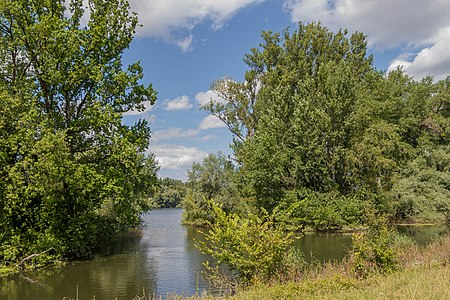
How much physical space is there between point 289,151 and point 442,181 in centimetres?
1625

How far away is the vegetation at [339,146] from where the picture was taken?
37562 mm

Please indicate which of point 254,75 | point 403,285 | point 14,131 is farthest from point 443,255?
point 254,75

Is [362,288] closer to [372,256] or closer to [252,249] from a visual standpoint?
[372,256]

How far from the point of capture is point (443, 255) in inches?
562

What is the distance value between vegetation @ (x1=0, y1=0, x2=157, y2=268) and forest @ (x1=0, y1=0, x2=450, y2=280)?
9cm

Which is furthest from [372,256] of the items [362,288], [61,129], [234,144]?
[234,144]

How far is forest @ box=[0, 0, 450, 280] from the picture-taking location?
68.2ft

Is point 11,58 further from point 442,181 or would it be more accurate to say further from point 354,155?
point 442,181

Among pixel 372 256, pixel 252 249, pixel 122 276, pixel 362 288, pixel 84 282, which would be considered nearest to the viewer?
pixel 362 288

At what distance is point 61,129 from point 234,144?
85.3 feet

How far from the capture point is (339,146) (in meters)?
38.2

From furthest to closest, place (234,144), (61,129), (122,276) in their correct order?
(234,144) < (61,129) < (122,276)

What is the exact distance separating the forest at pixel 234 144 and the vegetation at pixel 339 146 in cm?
15

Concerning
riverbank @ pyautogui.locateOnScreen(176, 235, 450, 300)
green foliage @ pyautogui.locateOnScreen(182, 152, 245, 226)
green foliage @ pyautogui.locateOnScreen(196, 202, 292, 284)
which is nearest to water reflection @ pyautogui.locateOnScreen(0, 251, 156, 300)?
green foliage @ pyautogui.locateOnScreen(196, 202, 292, 284)
